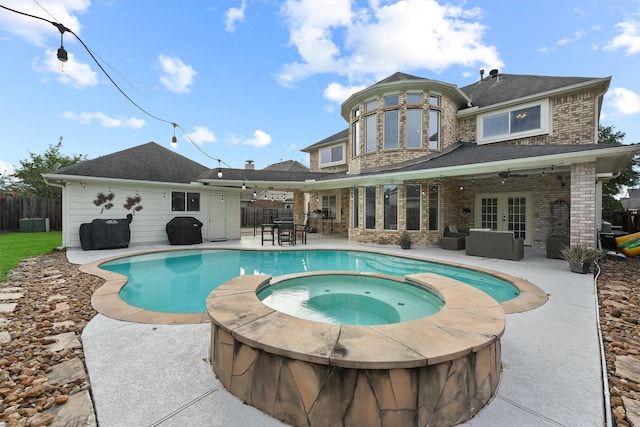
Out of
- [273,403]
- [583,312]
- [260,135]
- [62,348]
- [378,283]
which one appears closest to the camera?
[273,403]

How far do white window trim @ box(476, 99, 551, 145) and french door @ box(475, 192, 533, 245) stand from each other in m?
2.14

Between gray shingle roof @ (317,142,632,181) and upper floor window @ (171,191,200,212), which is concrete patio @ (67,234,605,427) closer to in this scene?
gray shingle roof @ (317,142,632,181)

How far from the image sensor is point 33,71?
338 inches

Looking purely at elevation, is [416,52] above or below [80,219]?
above

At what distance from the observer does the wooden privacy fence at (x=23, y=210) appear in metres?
13.4

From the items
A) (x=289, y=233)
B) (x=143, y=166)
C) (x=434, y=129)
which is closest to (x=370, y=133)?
(x=434, y=129)

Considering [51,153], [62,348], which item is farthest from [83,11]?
[51,153]

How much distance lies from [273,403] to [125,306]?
130 inches

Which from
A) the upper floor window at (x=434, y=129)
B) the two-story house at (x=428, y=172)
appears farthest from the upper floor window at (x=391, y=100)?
the upper floor window at (x=434, y=129)

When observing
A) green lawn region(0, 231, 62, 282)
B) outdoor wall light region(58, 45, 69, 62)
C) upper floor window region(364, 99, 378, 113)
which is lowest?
green lawn region(0, 231, 62, 282)

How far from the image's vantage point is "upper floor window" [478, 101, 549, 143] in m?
9.58

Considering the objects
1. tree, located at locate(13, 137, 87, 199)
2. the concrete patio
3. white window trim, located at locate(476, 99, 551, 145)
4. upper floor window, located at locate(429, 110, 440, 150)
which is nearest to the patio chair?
upper floor window, located at locate(429, 110, 440, 150)

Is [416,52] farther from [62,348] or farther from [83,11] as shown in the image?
[62,348]

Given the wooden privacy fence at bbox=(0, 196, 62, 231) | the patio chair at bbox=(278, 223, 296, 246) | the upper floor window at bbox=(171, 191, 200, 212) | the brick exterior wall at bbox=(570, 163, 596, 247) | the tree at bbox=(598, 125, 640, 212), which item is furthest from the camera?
the tree at bbox=(598, 125, 640, 212)
